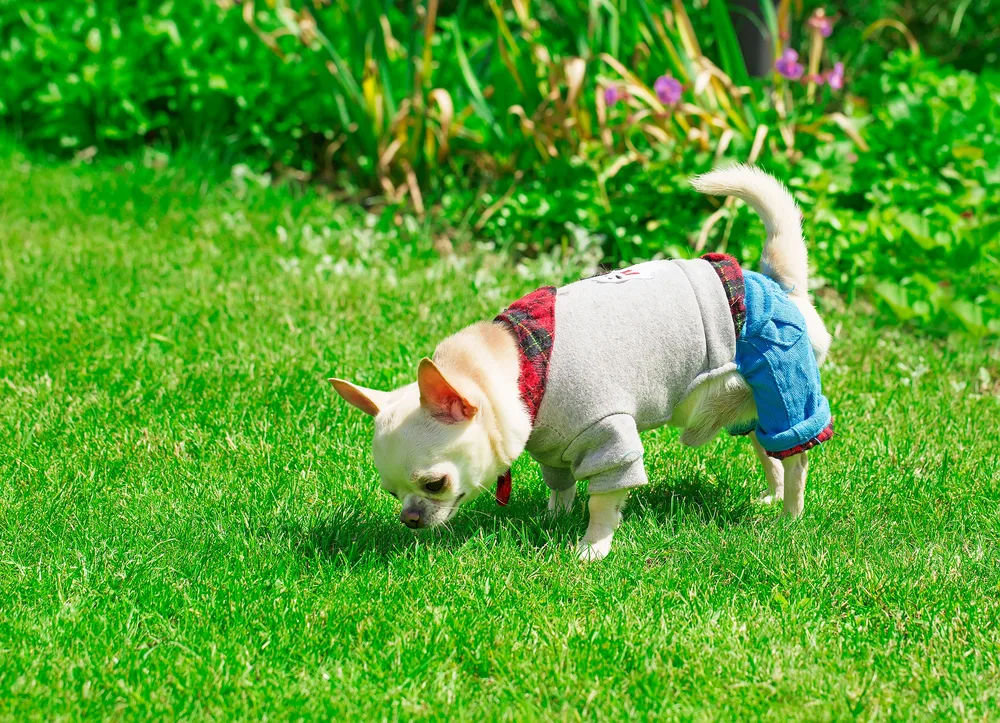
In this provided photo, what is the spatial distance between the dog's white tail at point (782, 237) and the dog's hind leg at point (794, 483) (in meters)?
0.34

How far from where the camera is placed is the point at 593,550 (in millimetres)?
3348

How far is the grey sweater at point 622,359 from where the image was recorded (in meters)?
3.14

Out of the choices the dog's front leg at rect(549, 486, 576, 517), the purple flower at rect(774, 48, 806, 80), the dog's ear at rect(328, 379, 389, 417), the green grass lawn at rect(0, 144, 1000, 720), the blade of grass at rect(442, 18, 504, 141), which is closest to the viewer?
the green grass lawn at rect(0, 144, 1000, 720)

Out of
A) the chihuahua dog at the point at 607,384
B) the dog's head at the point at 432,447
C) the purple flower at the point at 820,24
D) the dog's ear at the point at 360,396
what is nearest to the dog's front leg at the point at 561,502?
the chihuahua dog at the point at 607,384

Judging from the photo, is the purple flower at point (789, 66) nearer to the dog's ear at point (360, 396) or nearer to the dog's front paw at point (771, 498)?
the dog's front paw at point (771, 498)

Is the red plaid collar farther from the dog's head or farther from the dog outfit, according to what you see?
the dog's head

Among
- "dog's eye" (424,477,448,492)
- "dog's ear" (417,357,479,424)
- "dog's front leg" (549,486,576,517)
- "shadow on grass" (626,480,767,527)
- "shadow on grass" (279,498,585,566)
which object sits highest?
"dog's ear" (417,357,479,424)

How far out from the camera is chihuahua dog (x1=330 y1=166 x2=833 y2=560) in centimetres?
308

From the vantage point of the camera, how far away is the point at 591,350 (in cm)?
314

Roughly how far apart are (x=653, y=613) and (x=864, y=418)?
1.78m

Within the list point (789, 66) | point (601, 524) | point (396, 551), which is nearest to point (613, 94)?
point (789, 66)

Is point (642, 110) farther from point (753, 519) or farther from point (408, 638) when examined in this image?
point (408, 638)

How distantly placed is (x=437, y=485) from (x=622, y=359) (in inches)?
25.0

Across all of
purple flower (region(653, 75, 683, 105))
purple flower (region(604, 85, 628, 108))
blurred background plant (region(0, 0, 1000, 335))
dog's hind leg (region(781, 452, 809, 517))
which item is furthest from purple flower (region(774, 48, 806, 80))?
dog's hind leg (region(781, 452, 809, 517))
